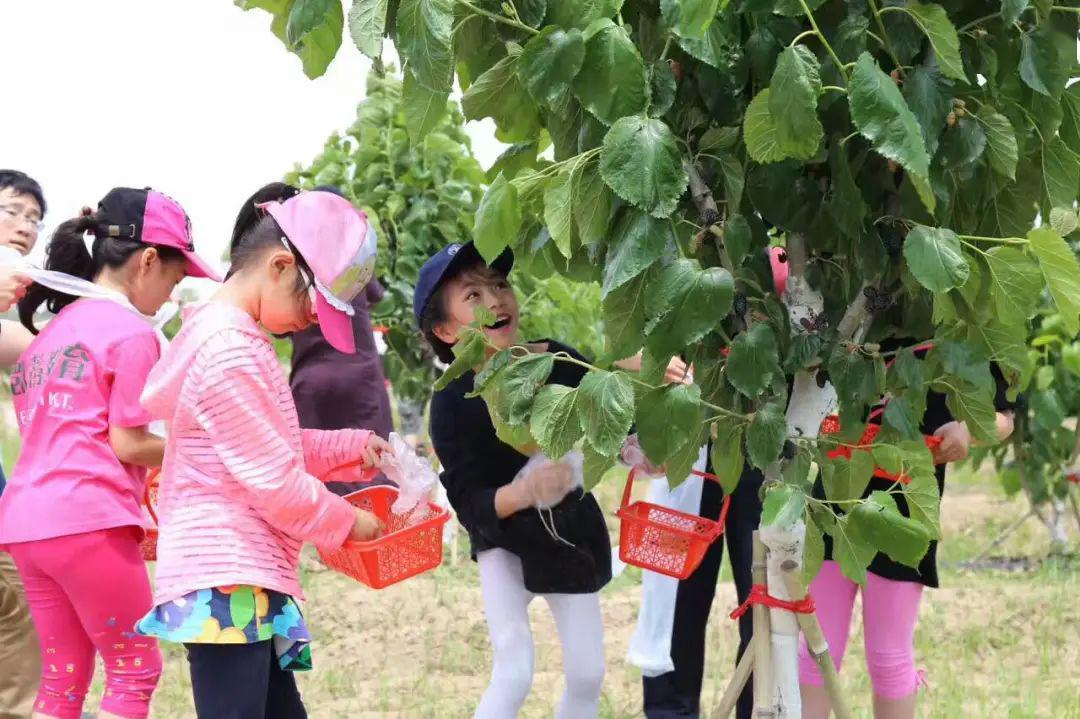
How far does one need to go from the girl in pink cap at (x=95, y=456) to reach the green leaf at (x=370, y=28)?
1.24 m

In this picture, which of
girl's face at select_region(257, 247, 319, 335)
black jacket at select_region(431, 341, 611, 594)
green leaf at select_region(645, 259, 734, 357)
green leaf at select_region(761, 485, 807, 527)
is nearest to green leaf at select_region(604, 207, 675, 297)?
green leaf at select_region(645, 259, 734, 357)

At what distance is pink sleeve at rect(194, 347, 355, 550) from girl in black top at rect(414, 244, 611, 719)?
23.9 inches

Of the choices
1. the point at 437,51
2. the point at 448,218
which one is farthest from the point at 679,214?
the point at 448,218

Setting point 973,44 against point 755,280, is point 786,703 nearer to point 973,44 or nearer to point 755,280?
point 755,280

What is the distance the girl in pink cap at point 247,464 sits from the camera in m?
2.23

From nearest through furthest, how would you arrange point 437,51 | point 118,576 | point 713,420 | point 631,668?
point 437,51 < point 713,420 < point 118,576 < point 631,668

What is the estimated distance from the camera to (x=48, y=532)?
2676 mm

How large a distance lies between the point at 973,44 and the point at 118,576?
1.90 m

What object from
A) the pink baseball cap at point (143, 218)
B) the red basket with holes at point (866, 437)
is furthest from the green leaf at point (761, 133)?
the pink baseball cap at point (143, 218)

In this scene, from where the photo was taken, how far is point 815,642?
2.18 m

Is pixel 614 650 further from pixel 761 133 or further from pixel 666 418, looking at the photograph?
pixel 761 133

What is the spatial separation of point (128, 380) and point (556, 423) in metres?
1.25

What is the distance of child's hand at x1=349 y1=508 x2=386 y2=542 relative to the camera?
7.75ft

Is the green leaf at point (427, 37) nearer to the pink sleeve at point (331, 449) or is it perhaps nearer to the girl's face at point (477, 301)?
the pink sleeve at point (331, 449)
